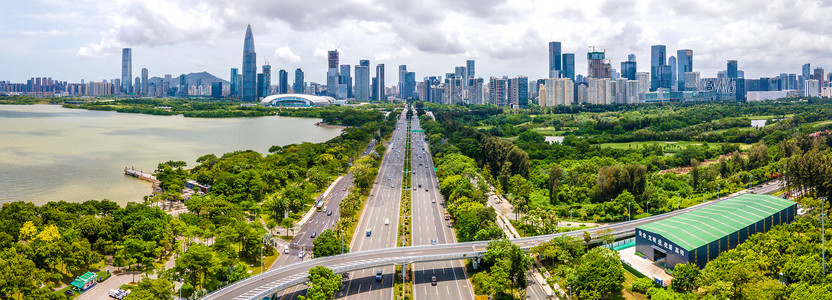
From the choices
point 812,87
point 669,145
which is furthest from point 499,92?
point 812,87

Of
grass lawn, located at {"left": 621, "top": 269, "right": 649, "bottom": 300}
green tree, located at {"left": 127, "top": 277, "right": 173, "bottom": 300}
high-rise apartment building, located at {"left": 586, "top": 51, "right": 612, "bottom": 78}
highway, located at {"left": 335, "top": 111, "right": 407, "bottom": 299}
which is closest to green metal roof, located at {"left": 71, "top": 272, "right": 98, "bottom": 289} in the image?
green tree, located at {"left": 127, "top": 277, "right": 173, "bottom": 300}

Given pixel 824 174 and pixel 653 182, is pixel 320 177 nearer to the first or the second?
pixel 653 182

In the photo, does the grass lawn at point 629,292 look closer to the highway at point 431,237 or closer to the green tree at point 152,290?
the highway at point 431,237

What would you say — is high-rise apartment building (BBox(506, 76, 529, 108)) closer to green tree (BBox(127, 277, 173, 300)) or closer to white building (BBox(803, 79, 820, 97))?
white building (BBox(803, 79, 820, 97))

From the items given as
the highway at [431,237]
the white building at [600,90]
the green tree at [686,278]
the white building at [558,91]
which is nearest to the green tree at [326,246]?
the highway at [431,237]

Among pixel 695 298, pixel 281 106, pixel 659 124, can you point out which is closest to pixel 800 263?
pixel 695 298
